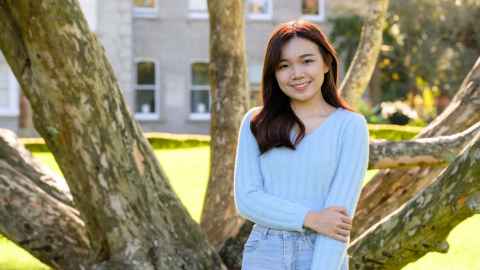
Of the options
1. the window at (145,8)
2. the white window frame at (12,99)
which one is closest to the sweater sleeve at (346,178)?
the white window frame at (12,99)

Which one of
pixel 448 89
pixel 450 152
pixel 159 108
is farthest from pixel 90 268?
pixel 448 89

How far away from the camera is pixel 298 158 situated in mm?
3367

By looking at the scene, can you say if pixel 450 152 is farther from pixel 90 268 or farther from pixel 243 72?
pixel 243 72

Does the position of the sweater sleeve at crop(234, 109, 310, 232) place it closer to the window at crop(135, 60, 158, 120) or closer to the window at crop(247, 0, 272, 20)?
the window at crop(135, 60, 158, 120)

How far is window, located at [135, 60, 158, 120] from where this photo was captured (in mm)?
29938

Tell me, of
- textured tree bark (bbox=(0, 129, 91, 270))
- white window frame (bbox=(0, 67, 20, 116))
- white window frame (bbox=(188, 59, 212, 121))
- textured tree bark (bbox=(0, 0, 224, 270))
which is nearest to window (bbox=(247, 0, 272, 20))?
white window frame (bbox=(188, 59, 212, 121))

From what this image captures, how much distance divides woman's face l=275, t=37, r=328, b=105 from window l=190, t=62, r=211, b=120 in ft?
86.9

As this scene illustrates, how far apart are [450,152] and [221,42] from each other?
10.7 ft

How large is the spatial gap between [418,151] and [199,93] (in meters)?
24.9

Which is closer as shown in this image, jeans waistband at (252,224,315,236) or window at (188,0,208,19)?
jeans waistband at (252,224,315,236)

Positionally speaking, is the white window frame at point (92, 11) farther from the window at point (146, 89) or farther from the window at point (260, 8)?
the window at point (260, 8)

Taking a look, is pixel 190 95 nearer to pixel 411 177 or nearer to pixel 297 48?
pixel 411 177

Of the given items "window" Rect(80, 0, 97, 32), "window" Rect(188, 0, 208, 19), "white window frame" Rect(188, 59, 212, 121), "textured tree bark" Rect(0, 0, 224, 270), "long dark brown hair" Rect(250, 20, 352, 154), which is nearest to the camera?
"long dark brown hair" Rect(250, 20, 352, 154)

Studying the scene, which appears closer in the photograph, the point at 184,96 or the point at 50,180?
the point at 50,180
